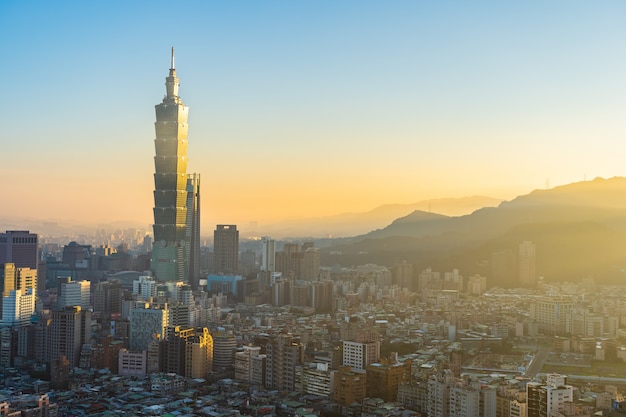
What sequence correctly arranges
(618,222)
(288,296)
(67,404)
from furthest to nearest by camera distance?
1. (618,222)
2. (288,296)
3. (67,404)

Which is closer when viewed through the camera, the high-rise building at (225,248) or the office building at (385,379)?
the office building at (385,379)

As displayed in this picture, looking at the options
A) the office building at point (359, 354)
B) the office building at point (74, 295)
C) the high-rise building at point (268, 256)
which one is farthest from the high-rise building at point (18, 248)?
the office building at point (359, 354)

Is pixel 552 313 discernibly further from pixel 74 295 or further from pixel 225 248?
pixel 225 248

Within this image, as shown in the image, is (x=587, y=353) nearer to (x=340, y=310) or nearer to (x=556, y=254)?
(x=340, y=310)

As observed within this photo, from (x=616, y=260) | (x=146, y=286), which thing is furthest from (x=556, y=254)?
(x=146, y=286)

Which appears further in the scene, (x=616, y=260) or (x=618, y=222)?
(x=618, y=222)

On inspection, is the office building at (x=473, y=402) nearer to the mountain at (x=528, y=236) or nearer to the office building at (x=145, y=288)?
the office building at (x=145, y=288)
